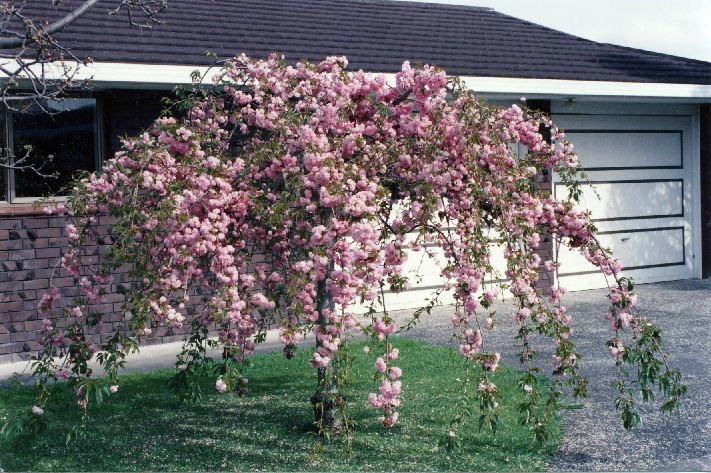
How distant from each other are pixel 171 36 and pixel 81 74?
1822 millimetres

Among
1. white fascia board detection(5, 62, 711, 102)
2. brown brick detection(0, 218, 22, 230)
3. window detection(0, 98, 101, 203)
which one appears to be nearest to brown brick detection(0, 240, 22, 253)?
brown brick detection(0, 218, 22, 230)

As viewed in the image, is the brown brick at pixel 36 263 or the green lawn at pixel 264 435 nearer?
the green lawn at pixel 264 435

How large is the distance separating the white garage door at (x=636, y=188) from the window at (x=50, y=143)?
253 inches

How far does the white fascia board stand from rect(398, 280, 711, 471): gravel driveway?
2722 mm

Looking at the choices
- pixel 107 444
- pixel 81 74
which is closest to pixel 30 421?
pixel 107 444

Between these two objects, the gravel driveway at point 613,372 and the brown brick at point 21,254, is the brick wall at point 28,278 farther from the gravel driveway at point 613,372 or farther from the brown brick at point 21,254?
the gravel driveway at point 613,372

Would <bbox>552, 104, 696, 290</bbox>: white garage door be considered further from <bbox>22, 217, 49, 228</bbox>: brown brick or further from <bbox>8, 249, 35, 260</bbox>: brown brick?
<bbox>8, 249, 35, 260</bbox>: brown brick

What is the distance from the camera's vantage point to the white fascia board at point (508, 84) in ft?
28.4

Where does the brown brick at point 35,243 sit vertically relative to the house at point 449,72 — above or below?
below

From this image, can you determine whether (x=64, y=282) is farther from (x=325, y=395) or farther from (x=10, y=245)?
(x=325, y=395)

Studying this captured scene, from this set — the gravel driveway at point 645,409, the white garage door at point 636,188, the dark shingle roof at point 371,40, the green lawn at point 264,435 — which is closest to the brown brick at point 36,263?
the green lawn at point 264,435

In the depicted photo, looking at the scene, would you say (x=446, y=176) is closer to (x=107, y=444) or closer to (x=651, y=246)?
(x=107, y=444)

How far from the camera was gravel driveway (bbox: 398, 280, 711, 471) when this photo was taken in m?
5.30

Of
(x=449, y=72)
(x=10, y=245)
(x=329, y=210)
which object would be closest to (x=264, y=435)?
(x=329, y=210)
